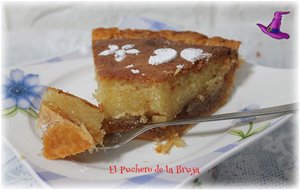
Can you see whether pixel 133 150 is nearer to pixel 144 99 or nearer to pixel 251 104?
pixel 144 99

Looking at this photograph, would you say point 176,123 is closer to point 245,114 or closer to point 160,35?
point 245,114

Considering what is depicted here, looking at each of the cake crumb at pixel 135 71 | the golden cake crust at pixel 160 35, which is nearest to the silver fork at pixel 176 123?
the cake crumb at pixel 135 71

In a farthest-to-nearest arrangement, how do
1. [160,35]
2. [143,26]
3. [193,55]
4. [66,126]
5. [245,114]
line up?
[143,26] < [160,35] < [193,55] < [245,114] < [66,126]

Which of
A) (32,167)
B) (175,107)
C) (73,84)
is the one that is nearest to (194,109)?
(175,107)

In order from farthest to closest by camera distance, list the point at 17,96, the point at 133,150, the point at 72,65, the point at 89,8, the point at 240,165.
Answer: the point at 89,8 → the point at 72,65 → the point at 17,96 → the point at 240,165 → the point at 133,150

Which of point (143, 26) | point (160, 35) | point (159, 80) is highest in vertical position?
point (143, 26)

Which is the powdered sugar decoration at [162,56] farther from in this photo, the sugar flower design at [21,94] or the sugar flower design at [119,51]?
the sugar flower design at [21,94]

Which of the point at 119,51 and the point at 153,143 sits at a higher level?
the point at 119,51

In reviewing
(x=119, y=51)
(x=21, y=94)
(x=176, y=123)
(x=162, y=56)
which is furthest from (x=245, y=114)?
(x=21, y=94)
